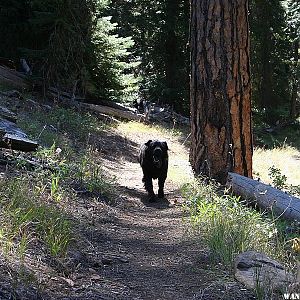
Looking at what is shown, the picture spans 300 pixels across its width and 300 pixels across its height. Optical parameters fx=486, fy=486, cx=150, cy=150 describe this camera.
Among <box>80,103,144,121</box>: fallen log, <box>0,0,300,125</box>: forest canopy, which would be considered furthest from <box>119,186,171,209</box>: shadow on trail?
<box>80,103,144,121</box>: fallen log

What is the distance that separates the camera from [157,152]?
9.48 metres

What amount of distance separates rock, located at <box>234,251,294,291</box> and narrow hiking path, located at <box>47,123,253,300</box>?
111 millimetres

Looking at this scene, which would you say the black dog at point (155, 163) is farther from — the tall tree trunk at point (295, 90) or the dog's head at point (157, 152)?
the tall tree trunk at point (295, 90)

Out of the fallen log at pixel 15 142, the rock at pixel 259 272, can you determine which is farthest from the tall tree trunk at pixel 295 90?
the rock at pixel 259 272

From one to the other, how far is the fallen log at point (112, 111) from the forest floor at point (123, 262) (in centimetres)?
996

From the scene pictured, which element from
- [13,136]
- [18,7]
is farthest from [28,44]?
[13,136]

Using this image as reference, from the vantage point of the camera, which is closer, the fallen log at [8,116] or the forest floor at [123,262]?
the forest floor at [123,262]

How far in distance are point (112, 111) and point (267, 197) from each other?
42.9 ft

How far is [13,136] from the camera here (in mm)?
7934

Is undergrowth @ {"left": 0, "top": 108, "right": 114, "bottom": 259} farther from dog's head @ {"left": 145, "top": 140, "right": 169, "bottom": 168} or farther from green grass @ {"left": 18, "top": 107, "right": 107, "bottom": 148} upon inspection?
dog's head @ {"left": 145, "top": 140, "right": 169, "bottom": 168}

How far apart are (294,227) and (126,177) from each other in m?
6.18

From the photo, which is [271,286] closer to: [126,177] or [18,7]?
[126,177]

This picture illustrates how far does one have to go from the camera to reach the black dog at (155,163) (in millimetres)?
9398

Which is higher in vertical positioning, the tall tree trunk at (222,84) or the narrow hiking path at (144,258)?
the tall tree trunk at (222,84)
